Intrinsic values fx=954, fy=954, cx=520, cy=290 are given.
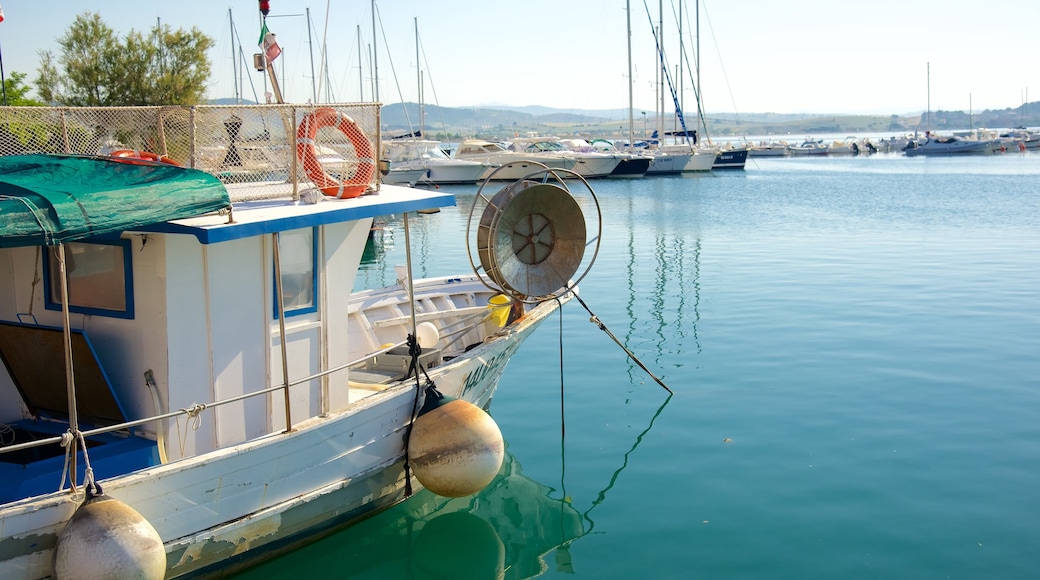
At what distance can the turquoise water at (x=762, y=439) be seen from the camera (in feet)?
25.4

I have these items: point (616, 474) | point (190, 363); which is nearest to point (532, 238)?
point (616, 474)

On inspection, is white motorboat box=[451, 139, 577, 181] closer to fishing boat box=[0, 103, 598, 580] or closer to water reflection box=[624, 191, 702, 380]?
water reflection box=[624, 191, 702, 380]

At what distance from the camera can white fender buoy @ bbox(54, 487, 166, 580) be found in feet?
18.3

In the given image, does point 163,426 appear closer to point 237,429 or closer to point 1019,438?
point 237,429

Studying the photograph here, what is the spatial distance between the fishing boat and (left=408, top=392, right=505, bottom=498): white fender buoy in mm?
16

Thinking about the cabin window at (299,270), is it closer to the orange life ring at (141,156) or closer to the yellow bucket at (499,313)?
the orange life ring at (141,156)

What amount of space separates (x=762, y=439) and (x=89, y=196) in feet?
23.2

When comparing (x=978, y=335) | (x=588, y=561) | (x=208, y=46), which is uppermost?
(x=208, y=46)

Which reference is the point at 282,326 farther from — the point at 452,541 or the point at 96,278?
the point at 452,541

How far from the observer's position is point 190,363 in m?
6.86

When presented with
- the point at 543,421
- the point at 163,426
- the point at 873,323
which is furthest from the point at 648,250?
the point at 163,426

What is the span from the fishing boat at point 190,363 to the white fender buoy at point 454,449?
2 centimetres

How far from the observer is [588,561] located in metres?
7.75

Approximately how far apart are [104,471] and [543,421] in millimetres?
5426
